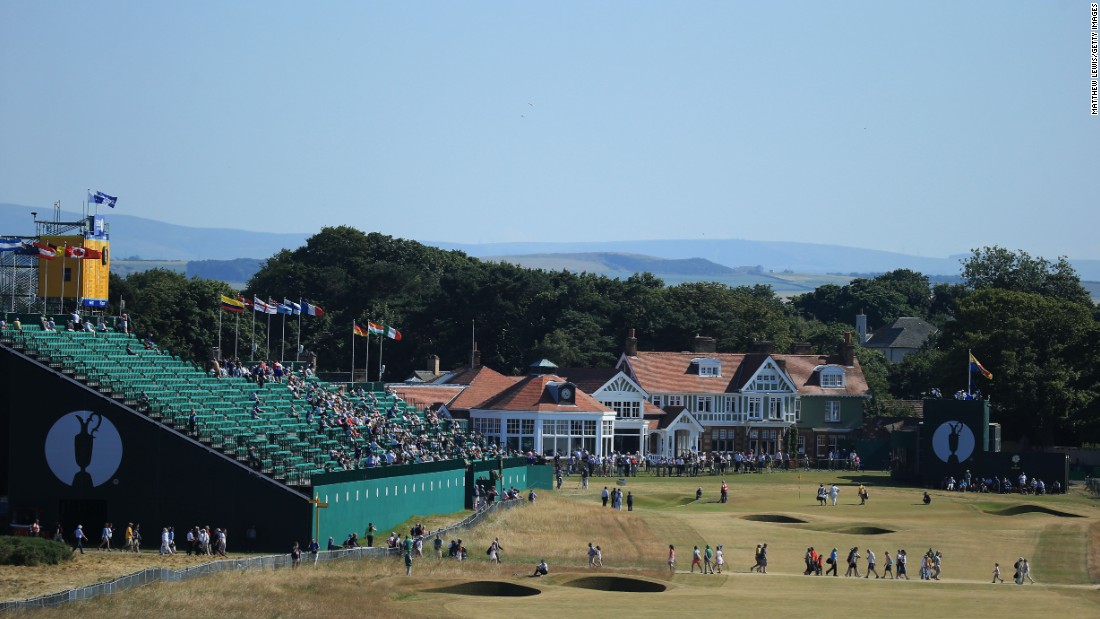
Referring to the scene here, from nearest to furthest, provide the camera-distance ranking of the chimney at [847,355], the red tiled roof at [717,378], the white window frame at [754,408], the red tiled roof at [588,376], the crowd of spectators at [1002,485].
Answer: the crowd of spectators at [1002,485]
the red tiled roof at [588,376]
the red tiled roof at [717,378]
the white window frame at [754,408]
the chimney at [847,355]

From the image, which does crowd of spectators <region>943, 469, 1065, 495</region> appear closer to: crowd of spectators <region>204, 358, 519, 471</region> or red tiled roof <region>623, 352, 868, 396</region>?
red tiled roof <region>623, 352, 868, 396</region>

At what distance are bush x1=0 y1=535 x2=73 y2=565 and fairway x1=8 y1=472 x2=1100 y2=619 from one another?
6.68 m

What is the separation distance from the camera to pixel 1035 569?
2606 inches

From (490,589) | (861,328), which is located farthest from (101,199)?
(861,328)

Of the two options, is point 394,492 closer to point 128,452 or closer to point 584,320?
point 128,452

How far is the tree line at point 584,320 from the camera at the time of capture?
108688 mm

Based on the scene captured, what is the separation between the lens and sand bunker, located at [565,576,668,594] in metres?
58.9

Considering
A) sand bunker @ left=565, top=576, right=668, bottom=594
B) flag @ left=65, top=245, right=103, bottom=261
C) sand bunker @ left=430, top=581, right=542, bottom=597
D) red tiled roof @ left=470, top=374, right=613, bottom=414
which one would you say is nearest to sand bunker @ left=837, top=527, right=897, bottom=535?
sand bunker @ left=565, top=576, right=668, bottom=594

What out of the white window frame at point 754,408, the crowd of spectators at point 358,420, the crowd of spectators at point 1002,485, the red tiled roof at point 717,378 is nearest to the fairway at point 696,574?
the crowd of spectators at point 1002,485

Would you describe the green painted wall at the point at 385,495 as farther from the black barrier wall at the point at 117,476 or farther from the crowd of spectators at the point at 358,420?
the black barrier wall at the point at 117,476

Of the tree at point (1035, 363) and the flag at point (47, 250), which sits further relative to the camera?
the tree at point (1035, 363)

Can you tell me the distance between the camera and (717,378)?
116 meters

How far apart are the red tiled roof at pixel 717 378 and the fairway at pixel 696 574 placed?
24.3 metres

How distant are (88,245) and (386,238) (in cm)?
9250
